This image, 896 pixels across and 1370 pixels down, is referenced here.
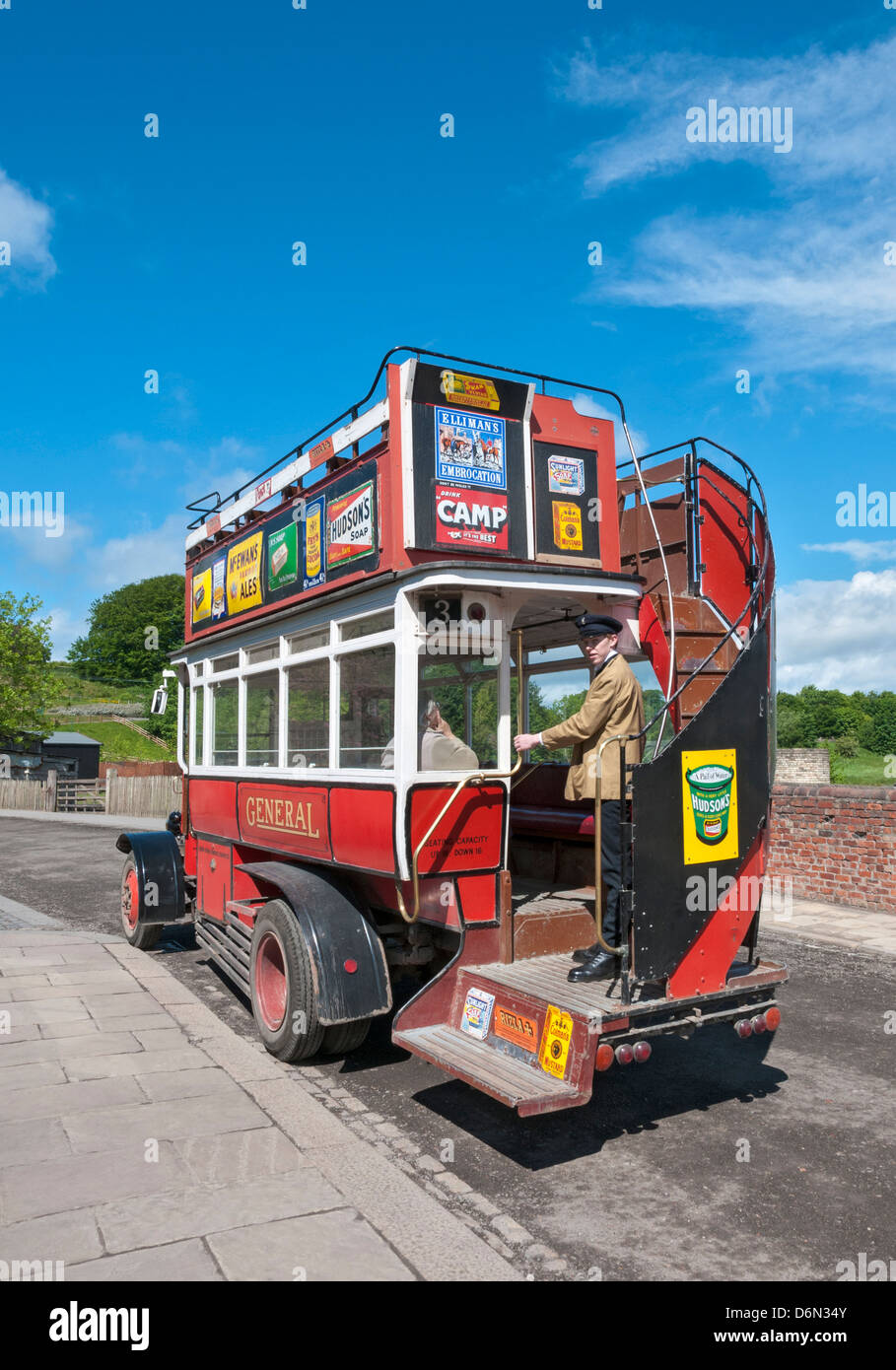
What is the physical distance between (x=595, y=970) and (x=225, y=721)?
459cm

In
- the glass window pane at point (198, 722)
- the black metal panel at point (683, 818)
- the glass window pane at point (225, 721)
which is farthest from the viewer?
the glass window pane at point (198, 722)

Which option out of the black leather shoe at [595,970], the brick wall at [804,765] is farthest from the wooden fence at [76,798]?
the black leather shoe at [595,970]

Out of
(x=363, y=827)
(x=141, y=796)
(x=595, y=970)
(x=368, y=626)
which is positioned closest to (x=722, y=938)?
(x=595, y=970)

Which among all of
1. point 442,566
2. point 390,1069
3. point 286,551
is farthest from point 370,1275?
point 286,551

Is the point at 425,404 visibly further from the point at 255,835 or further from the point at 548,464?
the point at 255,835

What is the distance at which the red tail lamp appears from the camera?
4199 millimetres

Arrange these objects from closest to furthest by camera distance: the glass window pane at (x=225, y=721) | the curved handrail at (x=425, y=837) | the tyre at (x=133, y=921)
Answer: the curved handrail at (x=425, y=837) → the glass window pane at (x=225, y=721) → the tyre at (x=133, y=921)

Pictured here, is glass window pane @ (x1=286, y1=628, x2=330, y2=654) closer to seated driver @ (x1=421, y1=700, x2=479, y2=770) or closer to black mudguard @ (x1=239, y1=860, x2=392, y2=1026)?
seated driver @ (x1=421, y1=700, x2=479, y2=770)

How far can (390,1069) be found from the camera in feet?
19.3

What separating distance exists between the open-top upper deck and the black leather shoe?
2.19 metres

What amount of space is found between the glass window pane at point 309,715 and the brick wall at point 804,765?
64.8ft

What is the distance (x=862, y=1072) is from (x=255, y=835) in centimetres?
458

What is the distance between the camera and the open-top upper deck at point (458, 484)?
5.28 metres

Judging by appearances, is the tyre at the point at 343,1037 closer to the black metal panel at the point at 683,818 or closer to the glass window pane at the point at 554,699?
the black metal panel at the point at 683,818
